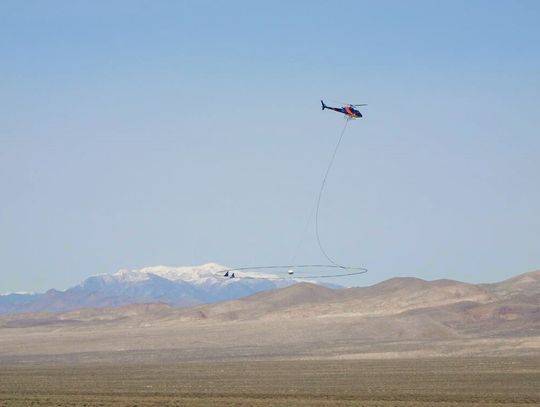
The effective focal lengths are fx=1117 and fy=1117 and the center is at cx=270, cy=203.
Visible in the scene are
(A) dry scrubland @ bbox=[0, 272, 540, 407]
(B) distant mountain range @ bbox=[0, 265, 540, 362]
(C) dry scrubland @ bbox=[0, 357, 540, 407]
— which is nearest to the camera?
(C) dry scrubland @ bbox=[0, 357, 540, 407]

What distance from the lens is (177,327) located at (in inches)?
7141

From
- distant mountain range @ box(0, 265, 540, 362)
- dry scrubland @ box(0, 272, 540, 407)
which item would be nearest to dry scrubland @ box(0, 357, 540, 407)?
dry scrubland @ box(0, 272, 540, 407)

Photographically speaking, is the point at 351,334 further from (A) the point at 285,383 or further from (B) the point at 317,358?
(A) the point at 285,383

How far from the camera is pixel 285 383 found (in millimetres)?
77250

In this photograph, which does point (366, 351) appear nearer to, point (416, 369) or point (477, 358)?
point (477, 358)

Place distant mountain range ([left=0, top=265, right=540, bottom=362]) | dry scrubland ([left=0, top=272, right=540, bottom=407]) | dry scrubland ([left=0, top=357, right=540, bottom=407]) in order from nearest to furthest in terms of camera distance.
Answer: dry scrubland ([left=0, top=357, right=540, bottom=407]) → dry scrubland ([left=0, top=272, right=540, bottom=407]) → distant mountain range ([left=0, top=265, right=540, bottom=362])

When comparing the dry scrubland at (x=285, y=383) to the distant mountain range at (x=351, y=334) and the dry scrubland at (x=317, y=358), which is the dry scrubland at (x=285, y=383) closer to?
the dry scrubland at (x=317, y=358)

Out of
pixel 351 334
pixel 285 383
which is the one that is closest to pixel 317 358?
pixel 285 383

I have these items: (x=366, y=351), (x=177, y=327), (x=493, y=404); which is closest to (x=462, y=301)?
(x=177, y=327)

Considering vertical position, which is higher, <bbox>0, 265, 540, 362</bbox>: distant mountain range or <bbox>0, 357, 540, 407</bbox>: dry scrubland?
<bbox>0, 265, 540, 362</bbox>: distant mountain range

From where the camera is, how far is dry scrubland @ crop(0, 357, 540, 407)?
206 feet

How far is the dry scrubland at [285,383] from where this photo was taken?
62875 mm

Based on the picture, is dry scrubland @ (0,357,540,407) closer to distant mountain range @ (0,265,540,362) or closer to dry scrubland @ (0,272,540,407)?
dry scrubland @ (0,272,540,407)

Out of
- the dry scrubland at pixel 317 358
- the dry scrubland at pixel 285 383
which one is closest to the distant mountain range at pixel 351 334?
the dry scrubland at pixel 317 358
